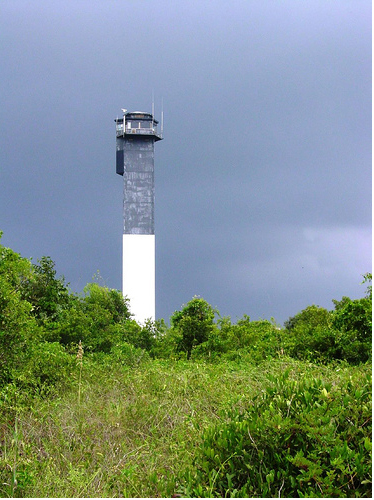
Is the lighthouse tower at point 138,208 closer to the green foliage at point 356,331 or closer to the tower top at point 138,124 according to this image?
the tower top at point 138,124

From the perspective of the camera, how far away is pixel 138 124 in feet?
75.4

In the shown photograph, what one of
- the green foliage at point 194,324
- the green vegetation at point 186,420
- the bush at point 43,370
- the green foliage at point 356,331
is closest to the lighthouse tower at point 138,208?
the green foliage at point 194,324

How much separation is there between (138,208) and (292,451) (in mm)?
19440

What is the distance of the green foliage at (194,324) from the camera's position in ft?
33.8

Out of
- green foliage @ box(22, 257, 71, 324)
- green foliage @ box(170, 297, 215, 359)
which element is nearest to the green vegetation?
green foliage @ box(170, 297, 215, 359)

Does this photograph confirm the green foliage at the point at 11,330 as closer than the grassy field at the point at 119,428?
No

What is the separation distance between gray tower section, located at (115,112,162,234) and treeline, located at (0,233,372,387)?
8783mm

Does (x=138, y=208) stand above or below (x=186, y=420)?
above

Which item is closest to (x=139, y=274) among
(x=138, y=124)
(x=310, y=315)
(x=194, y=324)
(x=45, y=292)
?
(x=138, y=124)

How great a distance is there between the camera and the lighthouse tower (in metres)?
21.8

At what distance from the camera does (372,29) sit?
3.16 meters

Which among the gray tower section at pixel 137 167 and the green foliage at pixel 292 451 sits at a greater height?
the gray tower section at pixel 137 167

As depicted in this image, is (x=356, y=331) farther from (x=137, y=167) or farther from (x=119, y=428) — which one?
(x=137, y=167)

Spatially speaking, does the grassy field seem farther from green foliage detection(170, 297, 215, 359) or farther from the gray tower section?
the gray tower section
